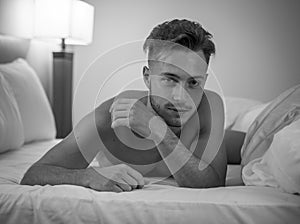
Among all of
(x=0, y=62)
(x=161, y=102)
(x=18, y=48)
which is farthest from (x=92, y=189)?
(x=18, y=48)

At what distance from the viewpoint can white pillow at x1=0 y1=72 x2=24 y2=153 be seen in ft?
5.57

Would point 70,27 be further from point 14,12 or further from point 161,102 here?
point 161,102

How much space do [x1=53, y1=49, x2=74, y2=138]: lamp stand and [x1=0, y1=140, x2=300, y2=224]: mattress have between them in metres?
1.71

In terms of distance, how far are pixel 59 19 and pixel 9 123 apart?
0.89 meters

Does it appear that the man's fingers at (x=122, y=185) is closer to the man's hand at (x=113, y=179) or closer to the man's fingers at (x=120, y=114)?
the man's hand at (x=113, y=179)

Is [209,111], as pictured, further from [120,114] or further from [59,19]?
[59,19]

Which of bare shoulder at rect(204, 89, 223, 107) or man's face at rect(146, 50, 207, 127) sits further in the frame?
bare shoulder at rect(204, 89, 223, 107)

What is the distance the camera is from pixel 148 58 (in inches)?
51.0

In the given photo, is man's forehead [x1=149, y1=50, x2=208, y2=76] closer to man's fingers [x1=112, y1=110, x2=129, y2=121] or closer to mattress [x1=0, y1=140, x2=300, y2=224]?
man's fingers [x1=112, y1=110, x2=129, y2=121]

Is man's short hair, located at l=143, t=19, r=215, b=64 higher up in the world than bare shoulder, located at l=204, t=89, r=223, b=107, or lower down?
higher up

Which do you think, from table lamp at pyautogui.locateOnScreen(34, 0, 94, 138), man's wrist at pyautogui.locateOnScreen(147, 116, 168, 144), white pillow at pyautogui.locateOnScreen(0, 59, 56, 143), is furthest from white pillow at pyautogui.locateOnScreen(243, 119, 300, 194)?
table lamp at pyautogui.locateOnScreen(34, 0, 94, 138)

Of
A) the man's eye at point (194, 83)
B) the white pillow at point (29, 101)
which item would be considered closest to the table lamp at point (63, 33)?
the white pillow at point (29, 101)

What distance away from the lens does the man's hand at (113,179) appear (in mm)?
1016

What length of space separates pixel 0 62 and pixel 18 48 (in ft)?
0.67
